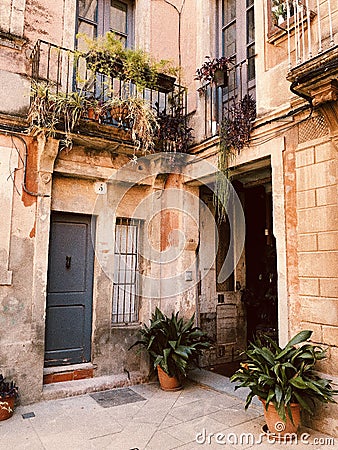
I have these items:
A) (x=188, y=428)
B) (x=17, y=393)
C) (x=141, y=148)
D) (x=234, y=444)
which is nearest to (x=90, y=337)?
(x=17, y=393)

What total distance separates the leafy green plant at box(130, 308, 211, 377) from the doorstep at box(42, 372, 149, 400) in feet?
1.36

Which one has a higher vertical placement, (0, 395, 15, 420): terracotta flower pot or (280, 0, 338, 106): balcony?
(280, 0, 338, 106): balcony

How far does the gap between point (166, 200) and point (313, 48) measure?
3174 mm

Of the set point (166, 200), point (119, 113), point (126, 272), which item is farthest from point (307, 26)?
point (126, 272)

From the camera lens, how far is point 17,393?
4.61m

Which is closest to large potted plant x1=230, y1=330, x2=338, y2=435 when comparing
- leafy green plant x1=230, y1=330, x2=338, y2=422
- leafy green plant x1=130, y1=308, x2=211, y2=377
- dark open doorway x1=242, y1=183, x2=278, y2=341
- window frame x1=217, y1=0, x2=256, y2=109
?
leafy green plant x1=230, y1=330, x2=338, y2=422

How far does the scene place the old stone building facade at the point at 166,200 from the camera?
421cm

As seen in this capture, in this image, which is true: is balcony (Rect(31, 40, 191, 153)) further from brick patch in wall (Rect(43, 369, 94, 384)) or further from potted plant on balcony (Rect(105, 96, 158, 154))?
brick patch in wall (Rect(43, 369, 94, 384))

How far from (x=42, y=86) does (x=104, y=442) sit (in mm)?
4398

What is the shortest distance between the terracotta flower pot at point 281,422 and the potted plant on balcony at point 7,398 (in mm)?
2951

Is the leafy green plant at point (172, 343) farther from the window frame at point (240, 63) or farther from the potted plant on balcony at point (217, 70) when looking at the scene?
the potted plant on balcony at point (217, 70)

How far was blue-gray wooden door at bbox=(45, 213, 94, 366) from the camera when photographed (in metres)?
5.29

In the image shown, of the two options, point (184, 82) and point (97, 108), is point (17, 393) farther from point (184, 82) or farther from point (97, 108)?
point (184, 82)

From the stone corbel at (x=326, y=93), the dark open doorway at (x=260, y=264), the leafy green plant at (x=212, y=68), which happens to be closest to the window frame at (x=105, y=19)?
the leafy green plant at (x=212, y=68)
